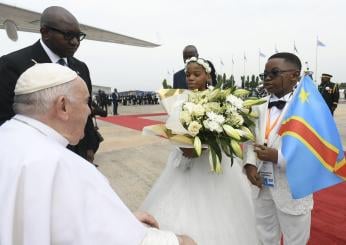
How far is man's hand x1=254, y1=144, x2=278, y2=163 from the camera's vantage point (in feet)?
8.05

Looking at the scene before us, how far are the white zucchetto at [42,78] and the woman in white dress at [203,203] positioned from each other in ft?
4.67

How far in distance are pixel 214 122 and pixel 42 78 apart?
4.32ft

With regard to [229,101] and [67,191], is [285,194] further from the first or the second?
[67,191]

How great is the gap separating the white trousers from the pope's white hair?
1.79 m

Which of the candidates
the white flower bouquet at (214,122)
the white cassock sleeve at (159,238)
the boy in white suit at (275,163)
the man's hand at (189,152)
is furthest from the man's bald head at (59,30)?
the white cassock sleeve at (159,238)

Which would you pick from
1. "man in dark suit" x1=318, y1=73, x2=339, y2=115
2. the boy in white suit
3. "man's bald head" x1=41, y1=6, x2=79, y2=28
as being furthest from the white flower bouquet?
"man in dark suit" x1=318, y1=73, x2=339, y2=115

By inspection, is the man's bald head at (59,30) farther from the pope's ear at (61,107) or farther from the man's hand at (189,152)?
the pope's ear at (61,107)

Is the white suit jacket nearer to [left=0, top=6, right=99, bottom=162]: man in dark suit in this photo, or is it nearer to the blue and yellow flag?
the blue and yellow flag

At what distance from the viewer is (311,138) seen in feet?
7.93

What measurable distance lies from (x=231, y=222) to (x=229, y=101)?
0.90m

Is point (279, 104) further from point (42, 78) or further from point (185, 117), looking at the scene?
point (42, 78)

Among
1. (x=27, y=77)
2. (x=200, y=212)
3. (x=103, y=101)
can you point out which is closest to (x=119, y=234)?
(x=27, y=77)

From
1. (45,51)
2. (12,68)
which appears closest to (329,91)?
(45,51)

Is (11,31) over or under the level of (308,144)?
over
